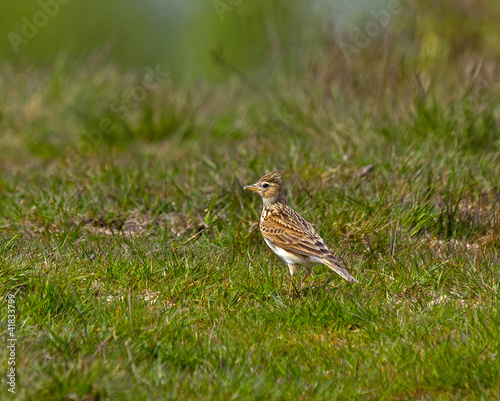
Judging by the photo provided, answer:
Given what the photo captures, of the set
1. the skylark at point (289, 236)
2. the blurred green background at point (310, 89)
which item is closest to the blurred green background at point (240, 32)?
the blurred green background at point (310, 89)

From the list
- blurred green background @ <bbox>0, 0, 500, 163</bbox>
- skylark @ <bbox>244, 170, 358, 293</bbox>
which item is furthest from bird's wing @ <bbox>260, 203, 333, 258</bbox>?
blurred green background @ <bbox>0, 0, 500, 163</bbox>

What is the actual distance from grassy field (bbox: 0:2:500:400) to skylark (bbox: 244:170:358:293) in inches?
7.5

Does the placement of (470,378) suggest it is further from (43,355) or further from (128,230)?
(128,230)

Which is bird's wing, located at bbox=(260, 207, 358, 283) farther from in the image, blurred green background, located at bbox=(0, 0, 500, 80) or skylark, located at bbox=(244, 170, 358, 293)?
blurred green background, located at bbox=(0, 0, 500, 80)

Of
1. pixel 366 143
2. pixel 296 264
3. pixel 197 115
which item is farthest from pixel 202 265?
pixel 197 115

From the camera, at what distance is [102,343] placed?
432cm

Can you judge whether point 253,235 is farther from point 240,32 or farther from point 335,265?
point 240,32

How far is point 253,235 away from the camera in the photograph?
6.62 meters

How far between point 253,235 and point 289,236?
93cm

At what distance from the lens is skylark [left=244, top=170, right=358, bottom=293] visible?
5469 mm

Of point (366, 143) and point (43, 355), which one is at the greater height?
point (43, 355)

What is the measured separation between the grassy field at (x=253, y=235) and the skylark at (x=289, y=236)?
0.19 meters

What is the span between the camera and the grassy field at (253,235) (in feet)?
14.1

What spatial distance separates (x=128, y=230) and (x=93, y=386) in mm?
3142
